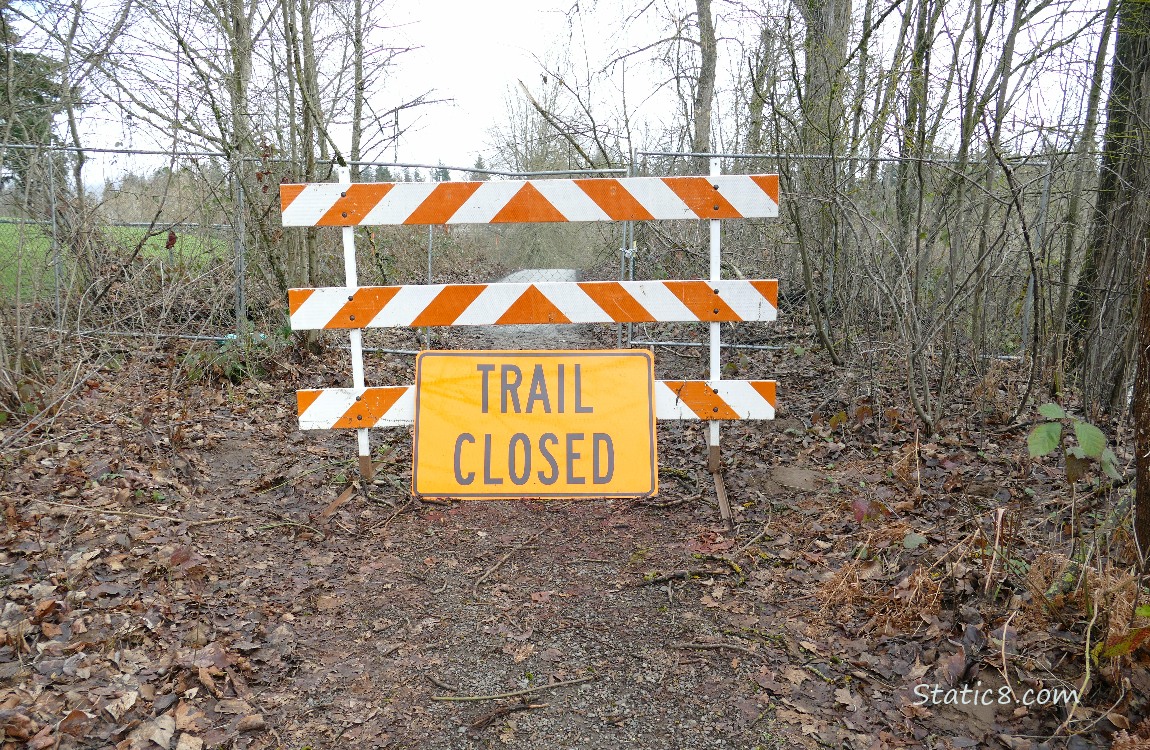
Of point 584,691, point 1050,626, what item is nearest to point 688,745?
point 584,691

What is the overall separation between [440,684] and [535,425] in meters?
1.65

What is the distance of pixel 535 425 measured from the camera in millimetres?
4098

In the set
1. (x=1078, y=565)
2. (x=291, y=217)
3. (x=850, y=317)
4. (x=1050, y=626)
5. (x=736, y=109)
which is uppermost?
(x=736, y=109)

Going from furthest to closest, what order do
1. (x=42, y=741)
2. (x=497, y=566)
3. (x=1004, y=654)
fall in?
(x=497, y=566)
(x=1004, y=654)
(x=42, y=741)

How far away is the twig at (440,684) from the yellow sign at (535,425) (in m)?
1.32

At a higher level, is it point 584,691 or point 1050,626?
point 1050,626

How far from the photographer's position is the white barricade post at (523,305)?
4090 mm

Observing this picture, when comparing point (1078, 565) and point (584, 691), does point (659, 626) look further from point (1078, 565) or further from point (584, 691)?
point (1078, 565)

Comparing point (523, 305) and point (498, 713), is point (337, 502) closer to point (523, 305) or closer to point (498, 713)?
point (523, 305)

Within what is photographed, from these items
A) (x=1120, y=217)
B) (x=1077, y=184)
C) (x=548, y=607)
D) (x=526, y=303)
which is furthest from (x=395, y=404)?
(x=1120, y=217)

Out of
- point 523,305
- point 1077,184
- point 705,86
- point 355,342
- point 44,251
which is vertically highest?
point 705,86

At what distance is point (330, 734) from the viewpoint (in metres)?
2.48

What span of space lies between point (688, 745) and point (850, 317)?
5.43 meters

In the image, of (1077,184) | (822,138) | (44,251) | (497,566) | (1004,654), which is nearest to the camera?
(1004,654)
